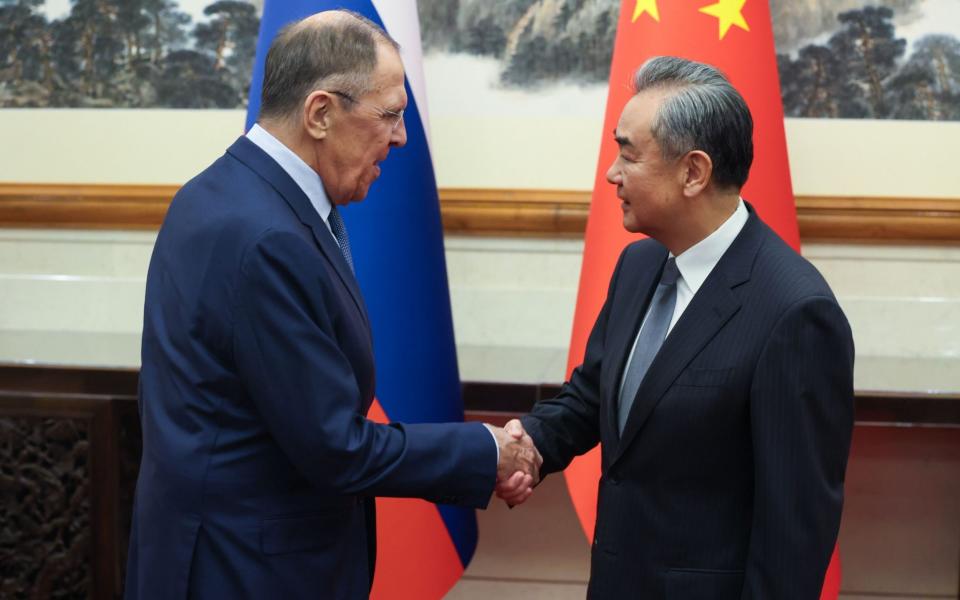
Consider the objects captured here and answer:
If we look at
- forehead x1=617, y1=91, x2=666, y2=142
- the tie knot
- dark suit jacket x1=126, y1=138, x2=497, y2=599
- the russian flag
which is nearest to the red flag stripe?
the russian flag

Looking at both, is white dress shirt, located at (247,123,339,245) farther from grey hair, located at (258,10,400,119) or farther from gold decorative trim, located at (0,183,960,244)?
gold decorative trim, located at (0,183,960,244)

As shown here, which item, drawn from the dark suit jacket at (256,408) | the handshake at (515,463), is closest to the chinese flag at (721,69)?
the handshake at (515,463)

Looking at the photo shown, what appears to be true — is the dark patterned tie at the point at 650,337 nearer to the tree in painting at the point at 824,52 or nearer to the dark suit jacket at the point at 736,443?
the dark suit jacket at the point at 736,443

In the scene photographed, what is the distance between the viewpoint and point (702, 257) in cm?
165

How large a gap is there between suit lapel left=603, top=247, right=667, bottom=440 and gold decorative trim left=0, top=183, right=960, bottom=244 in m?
1.26

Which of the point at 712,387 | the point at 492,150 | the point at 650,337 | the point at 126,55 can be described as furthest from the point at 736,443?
the point at 126,55

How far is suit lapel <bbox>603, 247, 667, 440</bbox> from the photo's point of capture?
1.70m

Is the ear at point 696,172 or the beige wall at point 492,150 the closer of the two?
the ear at point 696,172

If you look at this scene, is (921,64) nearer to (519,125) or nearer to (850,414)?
Answer: (519,125)

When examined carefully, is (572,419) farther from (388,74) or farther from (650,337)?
(388,74)

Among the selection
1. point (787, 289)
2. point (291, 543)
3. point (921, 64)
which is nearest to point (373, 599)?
point (291, 543)

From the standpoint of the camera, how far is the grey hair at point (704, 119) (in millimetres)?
1571

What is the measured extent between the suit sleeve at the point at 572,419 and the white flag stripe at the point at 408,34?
82 cm

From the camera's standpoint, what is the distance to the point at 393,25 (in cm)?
250
